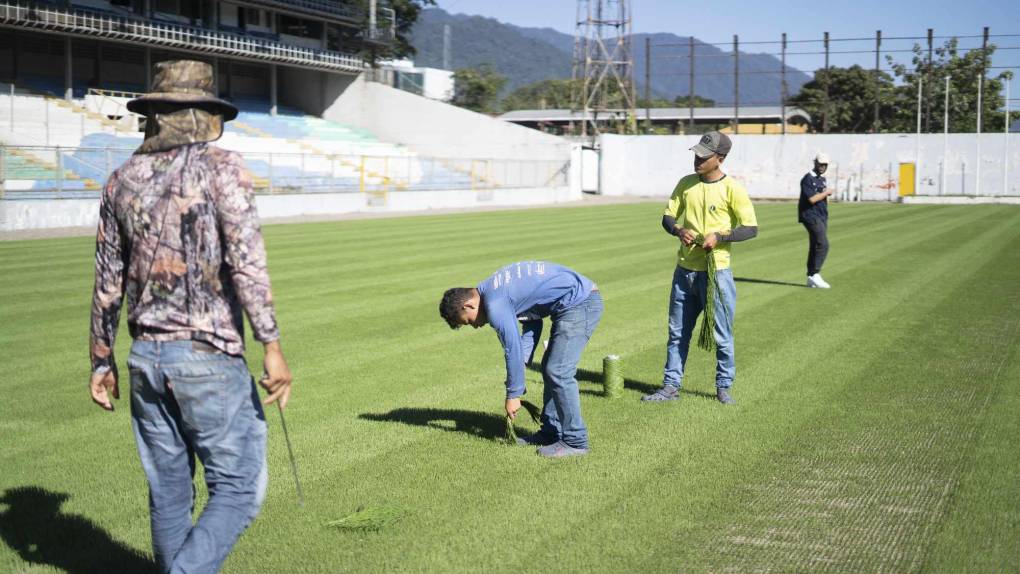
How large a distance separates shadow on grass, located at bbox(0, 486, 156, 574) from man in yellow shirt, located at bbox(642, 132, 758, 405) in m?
4.30

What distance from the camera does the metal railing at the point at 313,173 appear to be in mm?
27031

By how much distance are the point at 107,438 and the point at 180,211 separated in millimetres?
4057

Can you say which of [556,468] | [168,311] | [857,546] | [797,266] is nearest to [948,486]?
[857,546]

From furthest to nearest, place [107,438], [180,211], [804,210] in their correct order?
[804,210] < [107,438] < [180,211]

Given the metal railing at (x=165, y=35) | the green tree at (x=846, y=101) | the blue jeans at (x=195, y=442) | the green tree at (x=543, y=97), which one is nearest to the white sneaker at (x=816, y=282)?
the blue jeans at (x=195, y=442)

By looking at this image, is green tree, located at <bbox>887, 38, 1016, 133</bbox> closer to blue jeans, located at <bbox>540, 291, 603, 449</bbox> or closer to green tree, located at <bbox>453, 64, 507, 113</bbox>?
green tree, located at <bbox>453, 64, 507, 113</bbox>

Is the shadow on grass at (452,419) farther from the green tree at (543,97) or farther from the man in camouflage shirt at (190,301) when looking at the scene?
the green tree at (543,97)

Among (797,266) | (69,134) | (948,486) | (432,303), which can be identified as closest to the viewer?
(948,486)

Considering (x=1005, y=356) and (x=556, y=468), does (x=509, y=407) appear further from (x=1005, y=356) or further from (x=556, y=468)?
(x=1005, y=356)

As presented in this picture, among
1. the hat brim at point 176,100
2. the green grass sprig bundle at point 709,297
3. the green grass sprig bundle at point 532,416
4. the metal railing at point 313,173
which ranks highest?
the metal railing at point 313,173

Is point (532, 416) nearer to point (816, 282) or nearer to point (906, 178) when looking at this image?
point (816, 282)

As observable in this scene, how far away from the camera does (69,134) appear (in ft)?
127

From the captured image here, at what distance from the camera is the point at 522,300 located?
603 cm

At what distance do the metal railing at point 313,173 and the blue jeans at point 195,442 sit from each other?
494 inches
